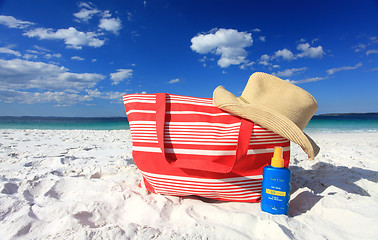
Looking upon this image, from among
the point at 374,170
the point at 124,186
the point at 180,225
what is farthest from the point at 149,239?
the point at 374,170

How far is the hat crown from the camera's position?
1.63 metres

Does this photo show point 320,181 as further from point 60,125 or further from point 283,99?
point 60,125

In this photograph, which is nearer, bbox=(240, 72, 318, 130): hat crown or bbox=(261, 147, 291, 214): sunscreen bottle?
bbox=(261, 147, 291, 214): sunscreen bottle

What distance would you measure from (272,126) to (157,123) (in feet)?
2.78

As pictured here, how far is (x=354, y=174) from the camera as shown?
256 cm

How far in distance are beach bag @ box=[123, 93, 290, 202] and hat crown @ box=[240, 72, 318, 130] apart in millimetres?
180

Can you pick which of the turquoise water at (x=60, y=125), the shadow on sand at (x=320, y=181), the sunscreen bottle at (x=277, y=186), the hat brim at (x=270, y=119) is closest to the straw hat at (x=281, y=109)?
the hat brim at (x=270, y=119)

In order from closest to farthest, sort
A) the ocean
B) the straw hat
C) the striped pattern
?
the straw hat, the striped pattern, the ocean

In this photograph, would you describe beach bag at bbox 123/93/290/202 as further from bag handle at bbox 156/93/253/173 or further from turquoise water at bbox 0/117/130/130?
turquoise water at bbox 0/117/130/130

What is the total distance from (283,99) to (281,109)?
0.08 meters

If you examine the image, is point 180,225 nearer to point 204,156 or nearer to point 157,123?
point 204,156

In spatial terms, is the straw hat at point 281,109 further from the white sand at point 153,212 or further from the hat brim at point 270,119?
the white sand at point 153,212

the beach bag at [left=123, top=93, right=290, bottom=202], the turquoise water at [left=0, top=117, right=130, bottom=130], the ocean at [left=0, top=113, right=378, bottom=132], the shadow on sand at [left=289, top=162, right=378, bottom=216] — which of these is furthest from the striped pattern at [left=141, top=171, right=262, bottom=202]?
the turquoise water at [left=0, top=117, right=130, bottom=130]

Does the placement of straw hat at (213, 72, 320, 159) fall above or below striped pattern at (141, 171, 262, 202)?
above
